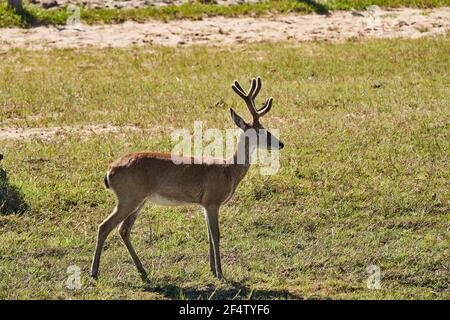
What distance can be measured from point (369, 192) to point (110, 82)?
18.8ft

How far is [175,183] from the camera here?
37.9 ft

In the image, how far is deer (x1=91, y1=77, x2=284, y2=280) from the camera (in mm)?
11320

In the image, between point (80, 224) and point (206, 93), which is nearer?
point (80, 224)

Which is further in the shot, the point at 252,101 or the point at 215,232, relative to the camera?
the point at 252,101

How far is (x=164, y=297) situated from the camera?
11.0 m

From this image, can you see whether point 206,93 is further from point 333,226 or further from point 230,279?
point 230,279

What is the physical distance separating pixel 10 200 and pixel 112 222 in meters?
2.14

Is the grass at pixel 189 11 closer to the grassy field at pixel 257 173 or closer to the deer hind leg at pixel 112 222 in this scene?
the grassy field at pixel 257 173

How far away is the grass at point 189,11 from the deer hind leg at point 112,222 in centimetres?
960

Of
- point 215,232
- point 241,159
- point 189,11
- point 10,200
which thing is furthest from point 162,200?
point 189,11

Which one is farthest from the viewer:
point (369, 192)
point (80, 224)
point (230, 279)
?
point (369, 192)

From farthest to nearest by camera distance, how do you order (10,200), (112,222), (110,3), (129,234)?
(110,3) < (10,200) < (129,234) < (112,222)

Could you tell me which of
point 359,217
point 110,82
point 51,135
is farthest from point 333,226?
point 110,82

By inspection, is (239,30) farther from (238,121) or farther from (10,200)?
(238,121)
